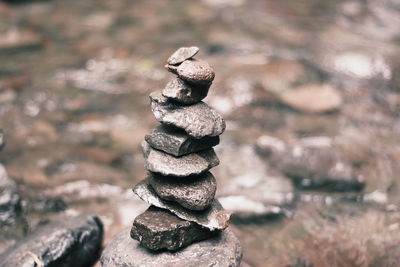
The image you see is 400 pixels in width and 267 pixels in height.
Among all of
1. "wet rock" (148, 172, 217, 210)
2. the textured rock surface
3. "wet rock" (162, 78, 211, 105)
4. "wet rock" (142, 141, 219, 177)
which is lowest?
the textured rock surface

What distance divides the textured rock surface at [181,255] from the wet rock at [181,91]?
1486 mm

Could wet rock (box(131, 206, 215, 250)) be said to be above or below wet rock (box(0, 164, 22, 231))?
above

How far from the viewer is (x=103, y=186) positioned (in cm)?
737

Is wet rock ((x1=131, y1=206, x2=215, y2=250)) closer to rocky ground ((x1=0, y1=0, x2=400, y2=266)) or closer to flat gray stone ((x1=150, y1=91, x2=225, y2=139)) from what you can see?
flat gray stone ((x1=150, y1=91, x2=225, y2=139))

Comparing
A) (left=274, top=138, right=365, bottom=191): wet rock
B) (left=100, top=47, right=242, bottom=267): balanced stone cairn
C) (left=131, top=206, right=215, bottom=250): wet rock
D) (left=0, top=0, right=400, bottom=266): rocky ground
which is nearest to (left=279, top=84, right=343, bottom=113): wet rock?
(left=0, top=0, right=400, bottom=266): rocky ground

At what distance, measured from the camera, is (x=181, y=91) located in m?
→ 4.43

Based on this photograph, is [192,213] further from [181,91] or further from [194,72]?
[194,72]

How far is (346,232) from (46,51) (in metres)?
9.21

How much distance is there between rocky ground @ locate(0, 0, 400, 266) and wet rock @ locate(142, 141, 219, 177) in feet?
5.90

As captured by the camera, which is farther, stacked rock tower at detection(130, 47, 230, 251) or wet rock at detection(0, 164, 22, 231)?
wet rock at detection(0, 164, 22, 231)

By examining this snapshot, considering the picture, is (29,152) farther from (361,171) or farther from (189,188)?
(361,171)

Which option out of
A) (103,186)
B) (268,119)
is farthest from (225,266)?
(268,119)

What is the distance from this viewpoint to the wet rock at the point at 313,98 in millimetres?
9688

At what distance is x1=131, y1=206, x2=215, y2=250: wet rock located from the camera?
4.39 m
